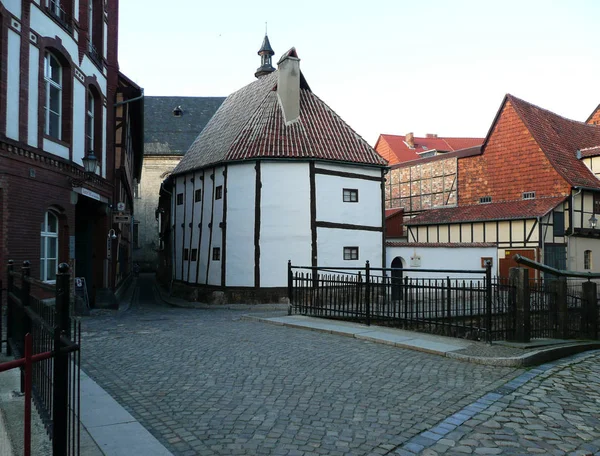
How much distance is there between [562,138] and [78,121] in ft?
92.8

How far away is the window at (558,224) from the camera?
27.2 meters

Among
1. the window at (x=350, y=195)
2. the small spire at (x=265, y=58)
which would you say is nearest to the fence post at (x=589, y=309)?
the window at (x=350, y=195)

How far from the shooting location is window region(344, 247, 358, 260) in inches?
863

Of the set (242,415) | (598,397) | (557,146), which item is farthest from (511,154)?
→ (242,415)

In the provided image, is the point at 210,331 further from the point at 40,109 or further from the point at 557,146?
the point at 557,146

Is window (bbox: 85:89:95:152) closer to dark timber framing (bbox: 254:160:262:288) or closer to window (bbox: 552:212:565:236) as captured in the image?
dark timber framing (bbox: 254:160:262:288)

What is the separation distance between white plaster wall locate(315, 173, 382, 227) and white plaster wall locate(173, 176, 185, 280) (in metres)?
8.43

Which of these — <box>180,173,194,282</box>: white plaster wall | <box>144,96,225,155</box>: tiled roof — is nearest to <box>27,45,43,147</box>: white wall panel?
<box>180,173,194,282</box>: white plaster wall

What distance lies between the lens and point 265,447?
4.42m

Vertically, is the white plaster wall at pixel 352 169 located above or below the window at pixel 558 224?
above

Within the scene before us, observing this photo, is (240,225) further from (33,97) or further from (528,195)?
(528,195)

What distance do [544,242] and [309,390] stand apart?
23862 mm

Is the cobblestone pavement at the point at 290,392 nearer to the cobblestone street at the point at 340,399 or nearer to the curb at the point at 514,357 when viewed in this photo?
the cobblestone street at the point at 340,399

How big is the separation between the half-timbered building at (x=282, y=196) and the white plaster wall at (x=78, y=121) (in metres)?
6.38
